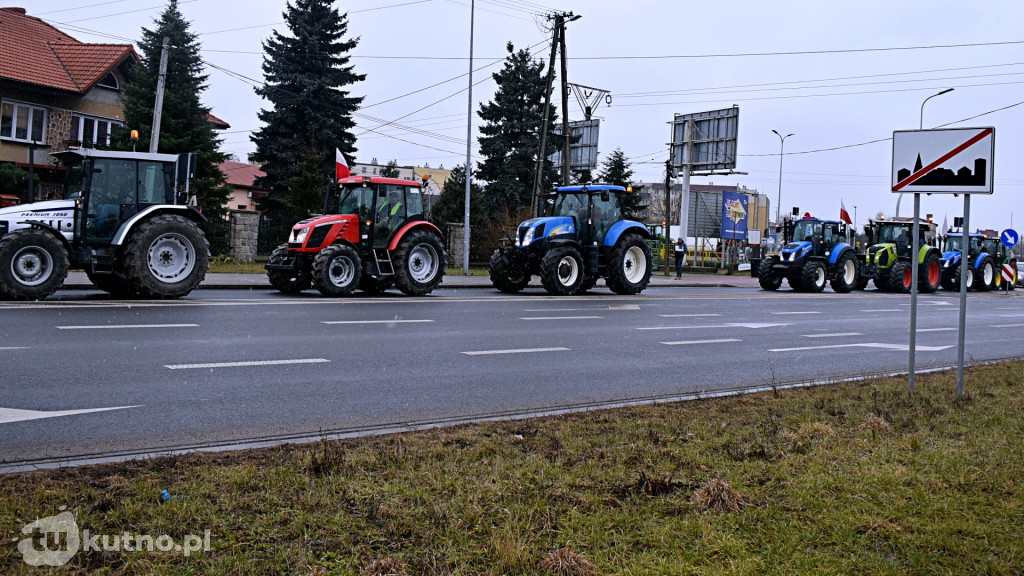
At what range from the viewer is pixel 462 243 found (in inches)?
1340

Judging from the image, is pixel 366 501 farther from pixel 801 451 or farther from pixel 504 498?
pixel 801 451

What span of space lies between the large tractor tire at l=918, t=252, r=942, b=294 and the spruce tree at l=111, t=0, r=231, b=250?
2657cm

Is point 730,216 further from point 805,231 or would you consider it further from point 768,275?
point 768,275

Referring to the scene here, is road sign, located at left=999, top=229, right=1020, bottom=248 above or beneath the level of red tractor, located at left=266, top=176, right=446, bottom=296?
above

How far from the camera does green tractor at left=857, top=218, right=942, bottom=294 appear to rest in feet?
107

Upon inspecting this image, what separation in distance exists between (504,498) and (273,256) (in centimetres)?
1553

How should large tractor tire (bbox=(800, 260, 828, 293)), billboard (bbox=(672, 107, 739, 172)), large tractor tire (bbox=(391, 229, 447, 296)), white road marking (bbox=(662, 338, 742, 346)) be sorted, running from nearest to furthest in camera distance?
white road marking (bbox=(662, 338, 742, 346))
large tractor tire (bbox=(391, 229, 447, 296))
large tractor tire (bbox=(800, 260, 828, 293))
billboard (bbox=(672, 107, 739, 172))

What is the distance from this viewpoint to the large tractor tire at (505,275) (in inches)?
866

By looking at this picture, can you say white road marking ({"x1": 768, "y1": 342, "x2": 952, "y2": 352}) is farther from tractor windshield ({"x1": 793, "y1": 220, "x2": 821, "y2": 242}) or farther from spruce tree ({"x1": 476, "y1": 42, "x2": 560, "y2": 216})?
spruce tree ({"x1": 476, "y1": 42, "x2": 560, "y2": 216})

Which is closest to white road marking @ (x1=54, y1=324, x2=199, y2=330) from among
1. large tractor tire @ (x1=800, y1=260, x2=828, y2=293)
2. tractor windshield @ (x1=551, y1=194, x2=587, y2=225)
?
tractor windshield @ (x1=551, y1=194, x2=587, y2=225)

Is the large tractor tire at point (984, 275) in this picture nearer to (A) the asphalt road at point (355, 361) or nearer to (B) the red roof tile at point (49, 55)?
(A) the asphalt road at point (355, 361)

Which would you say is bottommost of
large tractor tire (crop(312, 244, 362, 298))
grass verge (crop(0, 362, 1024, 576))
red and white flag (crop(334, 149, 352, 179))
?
grass verge (crop(0, 362, 1024, 576))

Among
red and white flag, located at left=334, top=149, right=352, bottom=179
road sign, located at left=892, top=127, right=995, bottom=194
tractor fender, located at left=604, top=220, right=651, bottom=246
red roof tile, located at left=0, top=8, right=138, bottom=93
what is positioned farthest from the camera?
red roof tile, located at left=0, top=8, right=138, bottom=93

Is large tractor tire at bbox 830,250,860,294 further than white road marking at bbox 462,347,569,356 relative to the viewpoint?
Yes
